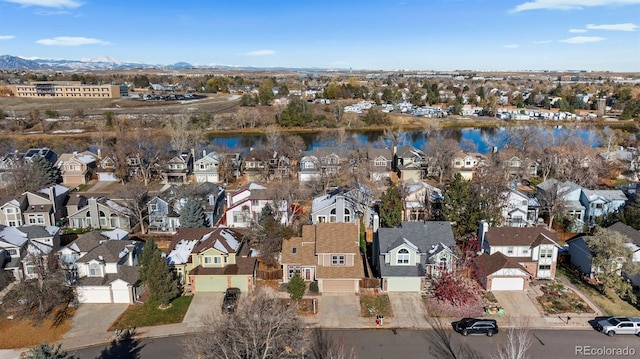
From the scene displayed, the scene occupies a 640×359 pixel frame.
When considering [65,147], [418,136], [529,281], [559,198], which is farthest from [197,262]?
[418,136]

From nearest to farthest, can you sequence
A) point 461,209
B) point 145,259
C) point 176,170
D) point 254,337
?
point 254,337 → point 145,259 → point 461,209 → point 176,170

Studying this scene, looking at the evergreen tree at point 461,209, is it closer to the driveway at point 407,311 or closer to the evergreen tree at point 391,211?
the evergreen tree at point 391,211

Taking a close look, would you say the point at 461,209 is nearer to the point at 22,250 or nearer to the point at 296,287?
the point at 296,287

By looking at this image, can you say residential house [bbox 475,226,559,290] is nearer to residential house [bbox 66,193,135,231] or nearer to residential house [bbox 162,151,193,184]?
residential house [bbox 66,193,135,231]

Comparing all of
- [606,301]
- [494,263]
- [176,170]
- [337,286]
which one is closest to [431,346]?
[337,286]

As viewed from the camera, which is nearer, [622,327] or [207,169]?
[622,327]
